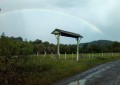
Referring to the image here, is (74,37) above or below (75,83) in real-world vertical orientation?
above

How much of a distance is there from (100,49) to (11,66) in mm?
85196

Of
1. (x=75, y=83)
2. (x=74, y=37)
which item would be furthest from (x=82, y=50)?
(x=75, y=83)

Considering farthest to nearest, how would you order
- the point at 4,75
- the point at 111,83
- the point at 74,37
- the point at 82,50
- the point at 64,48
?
the point at 82,50 < the point at 64,48 < the point at 74,37 < the point at 111,83 < the point at 4,75

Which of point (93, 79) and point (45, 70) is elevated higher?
point (45, 70)

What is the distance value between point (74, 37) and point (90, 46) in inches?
2169

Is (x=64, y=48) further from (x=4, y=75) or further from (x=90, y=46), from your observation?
(x=4, y=75)

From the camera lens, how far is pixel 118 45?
114 metres

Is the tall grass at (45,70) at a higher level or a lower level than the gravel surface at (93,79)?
higher

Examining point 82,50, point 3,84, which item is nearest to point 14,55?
point 3,84

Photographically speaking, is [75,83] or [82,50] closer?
[75,83]

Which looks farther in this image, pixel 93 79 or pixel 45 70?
pixel 45 70

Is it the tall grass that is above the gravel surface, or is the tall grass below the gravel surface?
above

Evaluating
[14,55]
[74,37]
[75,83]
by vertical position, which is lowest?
[75,83]

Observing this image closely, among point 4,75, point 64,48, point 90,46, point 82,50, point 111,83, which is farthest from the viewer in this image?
point 90,46
